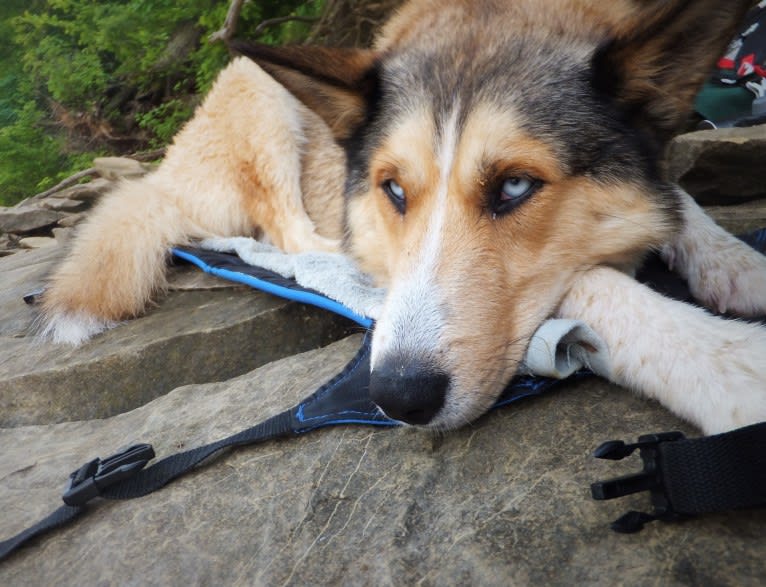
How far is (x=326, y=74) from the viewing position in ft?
7.16

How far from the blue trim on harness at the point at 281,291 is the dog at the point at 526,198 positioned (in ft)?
0.75

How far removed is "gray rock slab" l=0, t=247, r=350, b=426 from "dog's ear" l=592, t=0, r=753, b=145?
1.42 m

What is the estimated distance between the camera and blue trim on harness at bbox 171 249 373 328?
7.56 ft

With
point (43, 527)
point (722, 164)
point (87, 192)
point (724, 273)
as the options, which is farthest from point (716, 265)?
point (87, 192)

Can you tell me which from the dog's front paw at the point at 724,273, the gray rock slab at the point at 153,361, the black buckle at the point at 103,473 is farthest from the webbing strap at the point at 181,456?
the gray rock slab at the point at 153,361

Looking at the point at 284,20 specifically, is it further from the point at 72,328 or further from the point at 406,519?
the point at 406,519

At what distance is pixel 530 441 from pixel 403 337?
38 centimetres

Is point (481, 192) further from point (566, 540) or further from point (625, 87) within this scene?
point (566, 540)

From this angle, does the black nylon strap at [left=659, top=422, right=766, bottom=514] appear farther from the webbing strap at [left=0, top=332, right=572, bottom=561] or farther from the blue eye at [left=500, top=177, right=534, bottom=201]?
the blue eye at [left=500, top=177, right=534, bottom=201]

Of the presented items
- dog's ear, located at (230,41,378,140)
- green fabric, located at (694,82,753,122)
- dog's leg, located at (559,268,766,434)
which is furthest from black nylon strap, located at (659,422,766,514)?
green fabric, located at (694,82,753,122)

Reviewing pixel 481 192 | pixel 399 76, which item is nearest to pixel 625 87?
pixel 481 192

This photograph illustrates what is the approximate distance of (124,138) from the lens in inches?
413

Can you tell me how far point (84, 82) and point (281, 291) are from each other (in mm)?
9194

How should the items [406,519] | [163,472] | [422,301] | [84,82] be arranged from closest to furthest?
[406,519]
[422,301]
[163,472]
[84,82]
